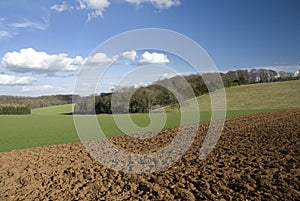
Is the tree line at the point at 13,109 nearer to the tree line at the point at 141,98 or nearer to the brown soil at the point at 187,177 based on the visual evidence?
the tree line at the point at 141,98

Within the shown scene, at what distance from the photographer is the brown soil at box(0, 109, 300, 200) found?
832 centimetres

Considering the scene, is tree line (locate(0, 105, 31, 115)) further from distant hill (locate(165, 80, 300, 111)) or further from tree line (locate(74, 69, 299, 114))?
distant hill (locate(165, 80, 300, 111))

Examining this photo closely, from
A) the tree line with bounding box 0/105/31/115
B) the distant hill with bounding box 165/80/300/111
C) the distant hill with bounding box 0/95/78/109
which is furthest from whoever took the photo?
the distant hill with bounding box 0/95/78/109

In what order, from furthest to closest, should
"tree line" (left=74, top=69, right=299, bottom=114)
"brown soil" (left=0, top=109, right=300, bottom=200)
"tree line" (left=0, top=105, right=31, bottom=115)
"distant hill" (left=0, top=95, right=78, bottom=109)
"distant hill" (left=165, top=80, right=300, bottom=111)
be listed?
1. "distant hill" (left=0, top=95, right=78, bottom=109)
2. "tree line" (left=0, top=105, right=31, bottom=115)
3. "distant hill" (left=165, top=80, right=300, bottom=111)
4. "tree line" (left=74, top=69, right=299, bottom=114)
5. "brown soil" (left=0, top=109, right=300, bottom=200)

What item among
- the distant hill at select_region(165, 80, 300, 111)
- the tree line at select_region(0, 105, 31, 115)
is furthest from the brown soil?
the tree line at select_region(0, 105, 31, 115)

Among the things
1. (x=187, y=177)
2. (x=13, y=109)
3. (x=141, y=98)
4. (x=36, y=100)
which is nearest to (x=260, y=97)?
(x=141, y=98)

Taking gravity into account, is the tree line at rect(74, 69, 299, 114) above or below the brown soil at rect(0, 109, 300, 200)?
above

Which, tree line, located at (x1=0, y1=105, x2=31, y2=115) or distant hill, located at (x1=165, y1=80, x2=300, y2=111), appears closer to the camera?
distant hill, located at (x1=165, y1=80, x2=300, y2=111)

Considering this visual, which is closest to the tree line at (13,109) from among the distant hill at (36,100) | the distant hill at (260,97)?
the distant hill at (36,100)

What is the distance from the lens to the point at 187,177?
10.1 meters

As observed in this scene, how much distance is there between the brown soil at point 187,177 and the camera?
27.3 feet

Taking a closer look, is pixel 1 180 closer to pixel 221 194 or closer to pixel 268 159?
pixel 221 194

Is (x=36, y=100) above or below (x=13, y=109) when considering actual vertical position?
above

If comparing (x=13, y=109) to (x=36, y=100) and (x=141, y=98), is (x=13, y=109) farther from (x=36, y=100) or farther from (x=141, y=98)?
(x=141, y=98)
